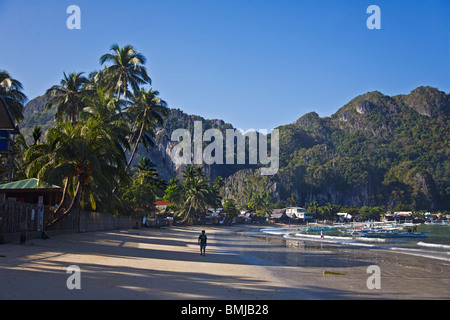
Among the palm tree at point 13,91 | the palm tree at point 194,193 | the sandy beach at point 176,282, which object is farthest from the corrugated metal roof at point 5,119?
the palm tree at point 194,193

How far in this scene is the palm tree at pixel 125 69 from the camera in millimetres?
43969

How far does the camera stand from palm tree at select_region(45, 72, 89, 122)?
42969mm

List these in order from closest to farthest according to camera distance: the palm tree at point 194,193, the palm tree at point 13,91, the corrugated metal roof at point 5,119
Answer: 1. the corrugated metal roof at point 5,119
2. the palm tree at point 13,91
3. the palm tree at point 194,193

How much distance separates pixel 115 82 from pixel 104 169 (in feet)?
78.9

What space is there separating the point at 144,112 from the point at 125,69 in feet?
18.1

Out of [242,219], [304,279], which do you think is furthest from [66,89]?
[242,219]

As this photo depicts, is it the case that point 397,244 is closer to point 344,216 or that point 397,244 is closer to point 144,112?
point 144,112

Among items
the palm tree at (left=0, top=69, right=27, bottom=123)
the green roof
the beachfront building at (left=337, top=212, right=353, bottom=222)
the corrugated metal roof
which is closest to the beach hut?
the green roof

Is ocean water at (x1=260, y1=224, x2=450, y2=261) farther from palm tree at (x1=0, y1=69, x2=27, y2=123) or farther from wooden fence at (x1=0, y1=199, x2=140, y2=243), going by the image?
palm tree at (x1=0, y1=69, x2=27, y2=123)

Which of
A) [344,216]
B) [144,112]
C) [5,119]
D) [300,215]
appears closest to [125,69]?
[144,112]

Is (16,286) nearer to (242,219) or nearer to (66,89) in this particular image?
(66,89)

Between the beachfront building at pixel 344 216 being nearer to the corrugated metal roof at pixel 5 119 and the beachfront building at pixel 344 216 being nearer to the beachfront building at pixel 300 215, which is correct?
the beachfront building at pixel 300 215

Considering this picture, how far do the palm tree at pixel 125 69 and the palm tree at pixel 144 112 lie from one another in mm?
1800

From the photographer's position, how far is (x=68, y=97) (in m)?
42.8
